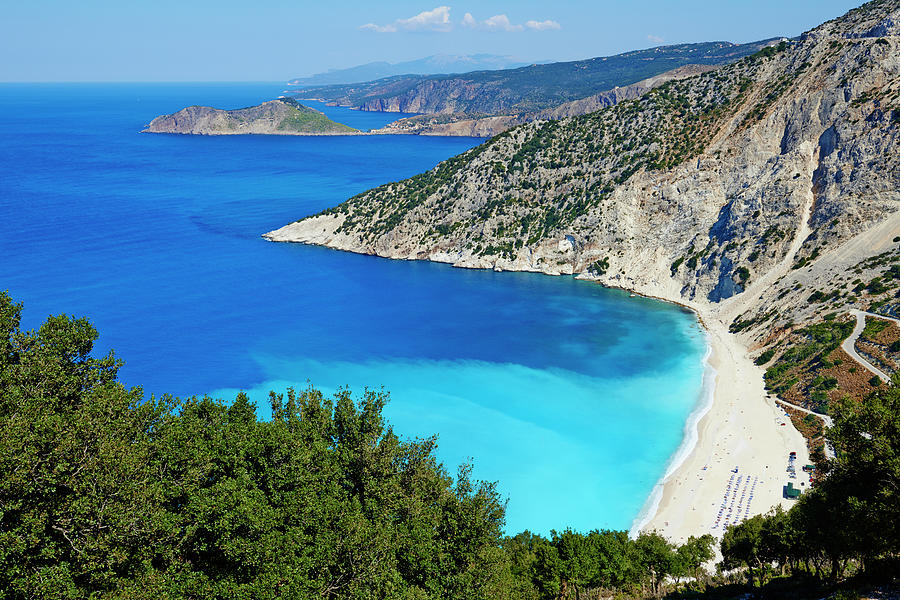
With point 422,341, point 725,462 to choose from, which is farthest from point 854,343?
point 422,341

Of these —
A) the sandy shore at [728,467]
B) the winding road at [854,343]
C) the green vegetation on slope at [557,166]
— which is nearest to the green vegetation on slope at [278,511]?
the sandy shore at [728,467]

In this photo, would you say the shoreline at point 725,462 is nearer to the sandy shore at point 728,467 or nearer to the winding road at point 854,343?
the sandy shore at point 728,467

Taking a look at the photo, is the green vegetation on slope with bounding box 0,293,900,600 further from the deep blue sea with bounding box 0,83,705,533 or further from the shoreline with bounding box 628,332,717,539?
the deep blue sea with bounding box 0,83,705,533

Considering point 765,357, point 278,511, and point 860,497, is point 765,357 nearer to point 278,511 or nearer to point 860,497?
point 860,497

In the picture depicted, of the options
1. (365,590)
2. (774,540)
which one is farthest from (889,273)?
(365,590)

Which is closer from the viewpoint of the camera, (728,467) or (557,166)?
(728,467)

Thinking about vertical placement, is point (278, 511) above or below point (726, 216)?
below
